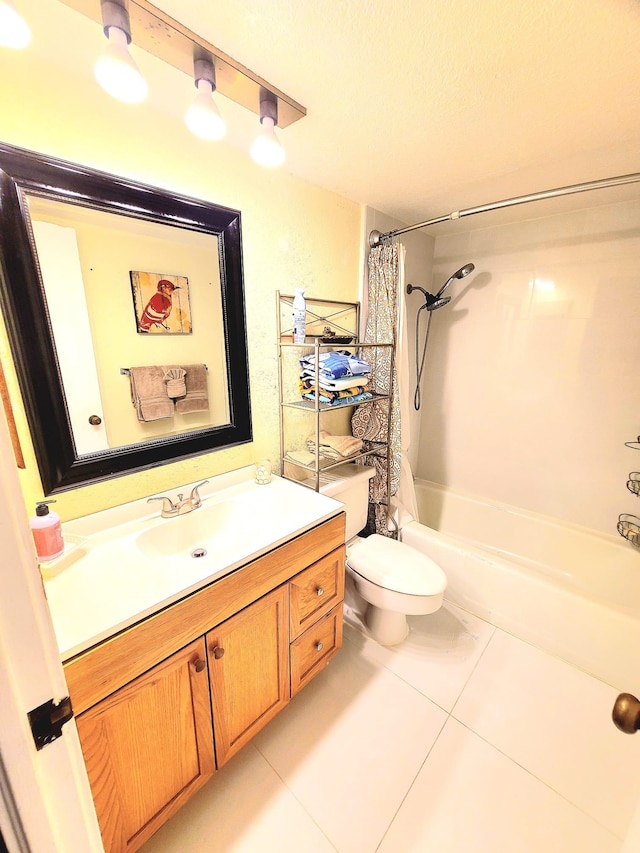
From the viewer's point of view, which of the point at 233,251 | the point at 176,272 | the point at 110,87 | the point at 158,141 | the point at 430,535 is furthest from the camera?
the point at 430,535

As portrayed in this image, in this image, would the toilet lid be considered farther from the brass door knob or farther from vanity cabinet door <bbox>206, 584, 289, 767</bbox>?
the brass door knob

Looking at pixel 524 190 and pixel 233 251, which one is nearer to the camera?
pixel 233 251

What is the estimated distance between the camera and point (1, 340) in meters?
0.92

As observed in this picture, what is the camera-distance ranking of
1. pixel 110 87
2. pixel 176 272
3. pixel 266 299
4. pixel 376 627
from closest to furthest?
pixel 110 87
pixel 176 272
pixel 266 299
pixel 376 627

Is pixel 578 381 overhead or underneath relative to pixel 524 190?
underneath

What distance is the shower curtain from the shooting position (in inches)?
73.0

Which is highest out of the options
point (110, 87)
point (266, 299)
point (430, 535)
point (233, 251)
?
point (110, 87)

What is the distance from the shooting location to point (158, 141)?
3.67 ft

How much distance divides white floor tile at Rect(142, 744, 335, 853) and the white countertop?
0.78 meters

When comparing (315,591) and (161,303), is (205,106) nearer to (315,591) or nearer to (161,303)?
(161,303)

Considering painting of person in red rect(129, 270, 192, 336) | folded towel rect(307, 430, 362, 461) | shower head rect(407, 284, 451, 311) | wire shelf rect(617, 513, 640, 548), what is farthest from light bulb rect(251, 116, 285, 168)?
wire shelf rect(617, 513, 640, 548)

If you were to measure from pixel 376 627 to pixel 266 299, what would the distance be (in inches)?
65.0

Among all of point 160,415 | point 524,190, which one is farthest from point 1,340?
point 524,190

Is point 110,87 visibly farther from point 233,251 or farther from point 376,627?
point 376,627
